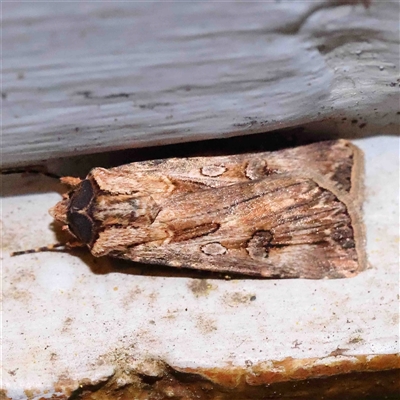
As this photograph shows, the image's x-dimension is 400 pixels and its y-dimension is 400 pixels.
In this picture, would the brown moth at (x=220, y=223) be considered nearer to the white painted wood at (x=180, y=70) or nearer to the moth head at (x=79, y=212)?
the moth head at (x=79, y=212)

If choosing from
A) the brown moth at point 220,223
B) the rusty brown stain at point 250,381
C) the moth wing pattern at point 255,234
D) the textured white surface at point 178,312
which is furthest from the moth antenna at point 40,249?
the rusty brown stain at point 250,381

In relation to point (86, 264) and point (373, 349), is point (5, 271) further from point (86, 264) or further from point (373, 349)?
point (373, 349)

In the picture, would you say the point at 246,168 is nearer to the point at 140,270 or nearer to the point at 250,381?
the point at 140,270

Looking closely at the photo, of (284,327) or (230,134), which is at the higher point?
(230,134)

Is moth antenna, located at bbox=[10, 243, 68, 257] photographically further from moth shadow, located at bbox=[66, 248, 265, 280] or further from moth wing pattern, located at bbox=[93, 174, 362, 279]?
moth wing pattern, located at bbox=[93, 174, 362, 279]

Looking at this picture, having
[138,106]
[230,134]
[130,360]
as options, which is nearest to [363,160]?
[230,134]

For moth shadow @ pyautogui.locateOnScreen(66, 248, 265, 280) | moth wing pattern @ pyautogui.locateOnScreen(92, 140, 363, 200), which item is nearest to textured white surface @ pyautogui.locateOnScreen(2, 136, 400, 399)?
moth shadow @ pyautogui.locateOnScreen(66, 248, 265, 280)

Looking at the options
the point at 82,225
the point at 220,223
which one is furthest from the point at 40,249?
the point at 220,223
